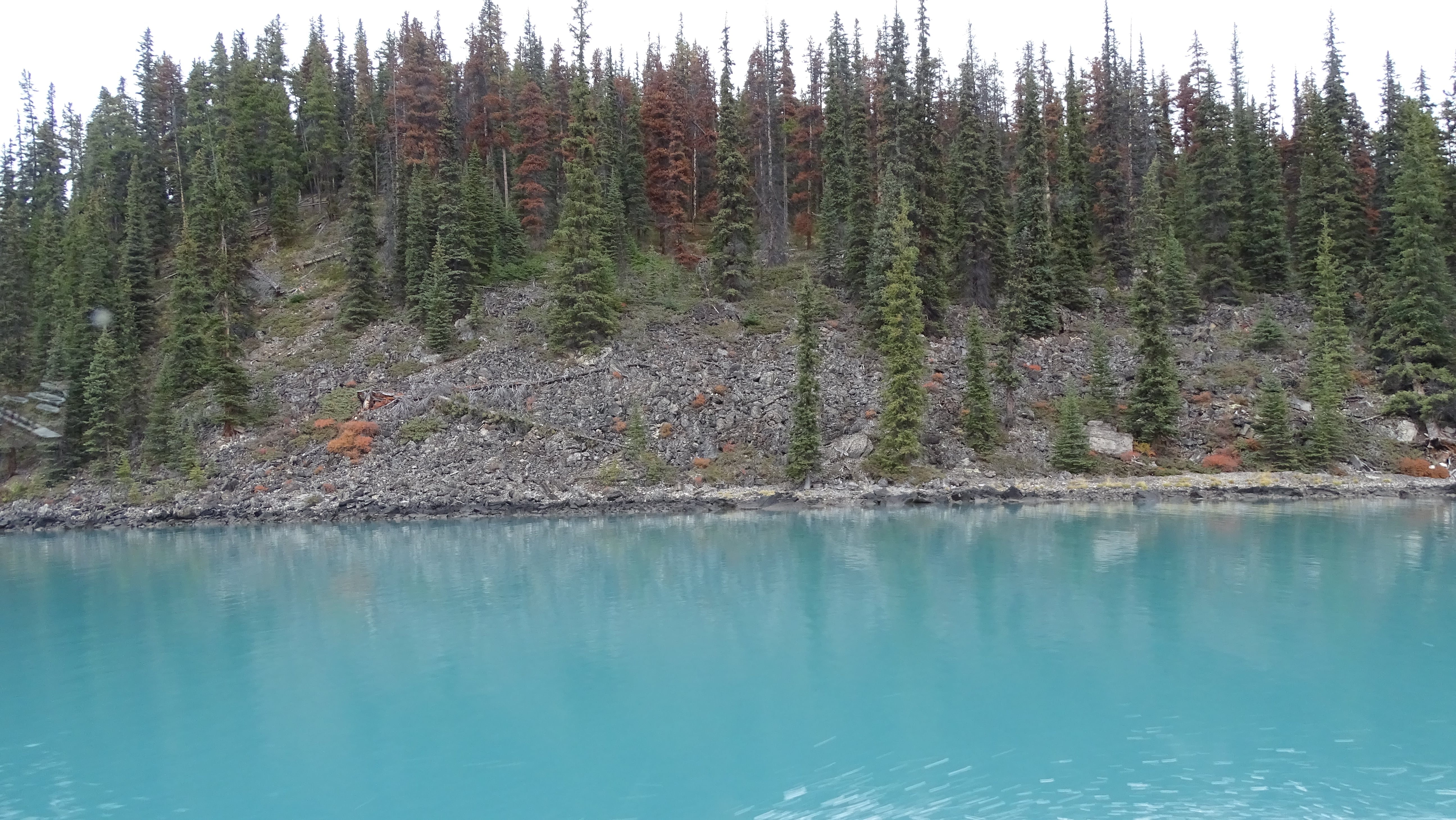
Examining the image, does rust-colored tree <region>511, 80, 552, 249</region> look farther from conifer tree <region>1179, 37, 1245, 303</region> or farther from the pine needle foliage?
conifer tree <region>1179, 37, 1245, 303</region>

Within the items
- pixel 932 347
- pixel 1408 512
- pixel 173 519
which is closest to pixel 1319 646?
pixel 1408 512

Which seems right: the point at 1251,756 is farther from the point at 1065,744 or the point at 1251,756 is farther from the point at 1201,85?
the point at 1201,85

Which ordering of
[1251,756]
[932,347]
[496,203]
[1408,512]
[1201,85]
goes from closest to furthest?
[1251,756], [1408,512], [932,347], [496,203], [1201,85]

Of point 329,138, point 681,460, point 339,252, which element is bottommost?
point 681,460

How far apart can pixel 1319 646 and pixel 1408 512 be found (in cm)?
2194

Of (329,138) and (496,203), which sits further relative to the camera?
(329,138)

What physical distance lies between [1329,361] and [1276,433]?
16.5 feet

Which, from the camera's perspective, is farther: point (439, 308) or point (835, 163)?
point (835, 163)

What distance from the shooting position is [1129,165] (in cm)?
6006

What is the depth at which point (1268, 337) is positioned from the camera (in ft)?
155

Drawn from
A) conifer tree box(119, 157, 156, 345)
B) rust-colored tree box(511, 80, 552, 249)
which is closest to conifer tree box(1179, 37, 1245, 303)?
rust-colored tree box(511, 80, 552, 249)

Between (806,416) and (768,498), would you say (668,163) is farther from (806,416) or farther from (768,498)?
(768,498)

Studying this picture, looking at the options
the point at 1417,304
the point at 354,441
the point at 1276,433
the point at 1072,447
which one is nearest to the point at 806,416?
the point at 1072,447

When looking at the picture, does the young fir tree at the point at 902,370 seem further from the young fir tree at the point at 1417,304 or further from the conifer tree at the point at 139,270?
the conifer tree at the point at 139,270
